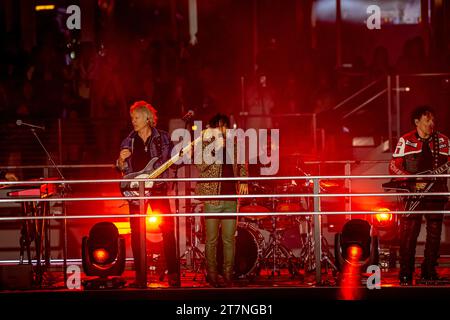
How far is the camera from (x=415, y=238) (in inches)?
340

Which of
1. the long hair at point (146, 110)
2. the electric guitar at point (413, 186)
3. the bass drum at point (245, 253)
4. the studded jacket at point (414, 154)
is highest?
the long hair at point (146, 110)

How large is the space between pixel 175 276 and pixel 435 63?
22.5ft

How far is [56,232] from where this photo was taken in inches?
437

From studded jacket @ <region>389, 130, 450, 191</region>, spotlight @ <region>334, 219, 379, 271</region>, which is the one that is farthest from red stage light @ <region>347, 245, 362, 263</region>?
studded jacket @ <region>389, 130, 450, 191</region>

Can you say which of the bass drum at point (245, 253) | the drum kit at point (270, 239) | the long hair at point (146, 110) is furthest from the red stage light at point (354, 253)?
the long hair at point (146, 110)

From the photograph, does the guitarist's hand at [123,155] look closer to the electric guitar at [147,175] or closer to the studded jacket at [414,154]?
the electric guitar at [147,175]

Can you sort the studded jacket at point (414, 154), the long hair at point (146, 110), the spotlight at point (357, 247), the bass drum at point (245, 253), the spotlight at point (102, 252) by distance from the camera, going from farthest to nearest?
the bass drum at point (245, 253)
the long hair at point (146, 110)
the studded jacket at point (414, 154)
the spotlight at point (102, 252)
the spotlight at point (357, 247)

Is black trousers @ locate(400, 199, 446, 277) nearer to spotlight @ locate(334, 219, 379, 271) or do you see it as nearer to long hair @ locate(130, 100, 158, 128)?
spotlight @ locate(334, 219, 379, 271)

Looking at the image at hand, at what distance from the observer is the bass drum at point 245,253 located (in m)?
9.49

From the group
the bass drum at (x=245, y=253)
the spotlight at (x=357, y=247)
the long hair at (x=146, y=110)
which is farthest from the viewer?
the bass drum at (x=245, y=253)

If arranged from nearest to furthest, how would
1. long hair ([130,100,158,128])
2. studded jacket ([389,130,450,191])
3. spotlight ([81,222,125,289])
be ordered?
spotlight ([81,222,125,289]), studded jacket ([389,130,450,191]), long hair ([130,100,158,128])

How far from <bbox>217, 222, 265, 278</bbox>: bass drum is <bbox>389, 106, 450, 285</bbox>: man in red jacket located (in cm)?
172

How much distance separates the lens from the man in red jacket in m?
8.60

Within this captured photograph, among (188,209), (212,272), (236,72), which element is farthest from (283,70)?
(212,272)
